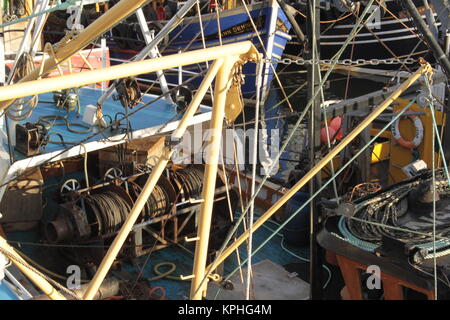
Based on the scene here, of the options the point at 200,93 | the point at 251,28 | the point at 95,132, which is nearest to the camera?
the point at 200,93

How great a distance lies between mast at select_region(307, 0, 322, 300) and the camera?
564 cm

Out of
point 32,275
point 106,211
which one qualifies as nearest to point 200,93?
point 32,275

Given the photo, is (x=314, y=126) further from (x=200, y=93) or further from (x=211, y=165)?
(x=200, y=93)

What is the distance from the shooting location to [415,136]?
29.8ft

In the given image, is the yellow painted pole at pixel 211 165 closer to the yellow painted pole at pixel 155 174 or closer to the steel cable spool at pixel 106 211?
the yellow painted pole at pixel 155 174

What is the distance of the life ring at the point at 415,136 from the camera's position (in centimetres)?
901

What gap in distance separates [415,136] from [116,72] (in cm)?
693

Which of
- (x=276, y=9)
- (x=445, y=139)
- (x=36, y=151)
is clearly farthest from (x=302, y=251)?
(x=276, y=9)

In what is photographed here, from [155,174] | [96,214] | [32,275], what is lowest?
[32,275]

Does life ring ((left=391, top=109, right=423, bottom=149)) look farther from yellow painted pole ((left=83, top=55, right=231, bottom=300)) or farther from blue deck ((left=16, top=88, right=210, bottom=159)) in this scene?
yellow painted pole ((left=83, top=55, right=231, bottom=300))

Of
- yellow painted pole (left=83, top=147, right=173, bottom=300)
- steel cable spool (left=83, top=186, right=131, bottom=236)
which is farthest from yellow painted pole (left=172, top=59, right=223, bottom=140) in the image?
steel cable spool (left=83, top=186, right=131, bottom=236)

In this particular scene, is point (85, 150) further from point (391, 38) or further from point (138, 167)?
point (391, 38)

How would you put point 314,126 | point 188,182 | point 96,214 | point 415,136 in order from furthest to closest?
1. point 415,136
2. point 188,182
3. point 96,214
4. point 314,126

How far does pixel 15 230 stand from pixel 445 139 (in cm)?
581
